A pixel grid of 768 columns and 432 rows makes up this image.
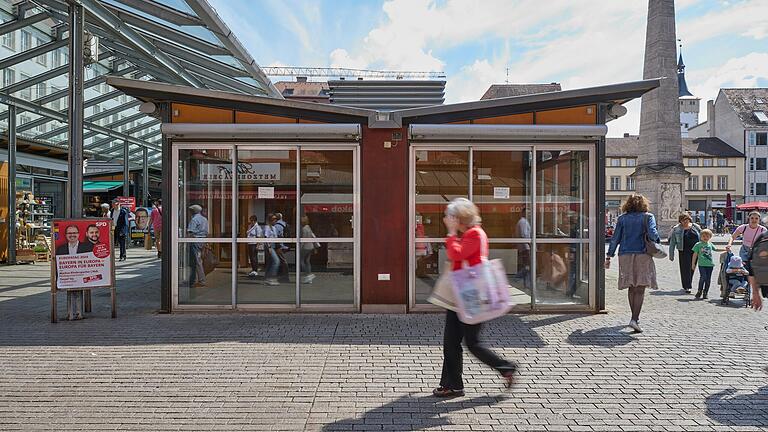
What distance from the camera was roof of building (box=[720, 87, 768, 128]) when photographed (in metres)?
63.6

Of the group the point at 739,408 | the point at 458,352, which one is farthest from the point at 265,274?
the point at 739,408

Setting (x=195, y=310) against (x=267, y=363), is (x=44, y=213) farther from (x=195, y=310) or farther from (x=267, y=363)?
(x=267, y=363)

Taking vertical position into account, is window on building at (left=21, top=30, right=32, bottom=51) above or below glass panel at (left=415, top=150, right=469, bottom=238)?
above

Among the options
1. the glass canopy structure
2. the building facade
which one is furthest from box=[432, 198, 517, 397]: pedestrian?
the building facade

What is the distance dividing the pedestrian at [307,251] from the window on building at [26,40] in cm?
851

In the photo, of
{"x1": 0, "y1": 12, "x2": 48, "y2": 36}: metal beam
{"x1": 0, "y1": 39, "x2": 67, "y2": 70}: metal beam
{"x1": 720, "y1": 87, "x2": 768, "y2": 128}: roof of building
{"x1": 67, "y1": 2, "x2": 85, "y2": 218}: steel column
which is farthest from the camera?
{"x1": 720, "y1": 87, "x2": 768, "y2": 128}: roof of building

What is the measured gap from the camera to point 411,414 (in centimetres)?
455

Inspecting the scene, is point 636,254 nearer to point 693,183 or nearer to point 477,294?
point 477,294

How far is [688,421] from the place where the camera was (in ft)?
14.6

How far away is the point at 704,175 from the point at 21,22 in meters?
A: 70.2

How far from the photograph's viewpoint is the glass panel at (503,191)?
8719mm

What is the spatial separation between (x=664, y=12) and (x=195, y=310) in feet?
87.6

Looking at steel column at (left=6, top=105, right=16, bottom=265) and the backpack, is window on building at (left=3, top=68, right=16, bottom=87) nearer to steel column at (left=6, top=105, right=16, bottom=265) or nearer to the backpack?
steel column at (left=6, top=105, right=16, bottom=265)

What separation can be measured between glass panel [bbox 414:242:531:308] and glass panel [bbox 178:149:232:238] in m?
2.98
